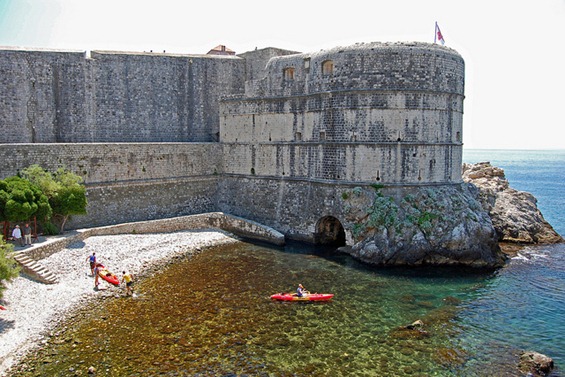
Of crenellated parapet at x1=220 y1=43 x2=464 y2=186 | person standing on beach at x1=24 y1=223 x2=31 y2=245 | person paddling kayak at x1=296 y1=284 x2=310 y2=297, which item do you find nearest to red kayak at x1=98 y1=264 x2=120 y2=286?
person standing on beach at x1=24 y1=223 x2=31 y2=245

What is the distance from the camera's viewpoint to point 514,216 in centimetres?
3041

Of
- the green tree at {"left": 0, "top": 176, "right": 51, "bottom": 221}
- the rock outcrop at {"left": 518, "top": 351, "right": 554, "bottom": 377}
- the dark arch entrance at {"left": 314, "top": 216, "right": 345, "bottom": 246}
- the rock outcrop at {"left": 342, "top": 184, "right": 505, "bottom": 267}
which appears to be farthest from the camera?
the dark arch entrance at {"left": 314, "top": 216, "right": 345, "bottom": 246}

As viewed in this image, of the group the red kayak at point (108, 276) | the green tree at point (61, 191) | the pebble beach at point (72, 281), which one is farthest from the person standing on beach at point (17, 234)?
the red kayak at point (108, 276)

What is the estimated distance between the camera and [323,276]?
2119 centimetres

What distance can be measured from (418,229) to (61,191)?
17361 millimetres

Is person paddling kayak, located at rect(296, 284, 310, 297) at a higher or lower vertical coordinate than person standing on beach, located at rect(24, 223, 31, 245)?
lower

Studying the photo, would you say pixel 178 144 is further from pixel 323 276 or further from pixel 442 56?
pixel 442 56

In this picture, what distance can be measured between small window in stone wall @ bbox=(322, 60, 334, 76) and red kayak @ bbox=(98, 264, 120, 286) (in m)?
14.9

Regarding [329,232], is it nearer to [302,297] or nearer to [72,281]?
[302,297]

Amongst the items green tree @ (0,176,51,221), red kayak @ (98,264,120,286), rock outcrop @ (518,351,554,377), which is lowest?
rock outcrop @ (518,351,554,377)

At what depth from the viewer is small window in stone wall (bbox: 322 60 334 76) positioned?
84.2 feet

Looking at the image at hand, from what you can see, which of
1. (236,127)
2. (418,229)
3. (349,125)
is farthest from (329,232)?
(236,127)

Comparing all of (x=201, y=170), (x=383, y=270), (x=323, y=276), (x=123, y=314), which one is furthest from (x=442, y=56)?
(x=123, y=314)

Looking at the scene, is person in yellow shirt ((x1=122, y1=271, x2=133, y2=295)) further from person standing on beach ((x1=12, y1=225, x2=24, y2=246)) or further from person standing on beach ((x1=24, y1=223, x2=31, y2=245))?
person standing on beach ((x1=12, y1=225, x2=24, y2=246))
